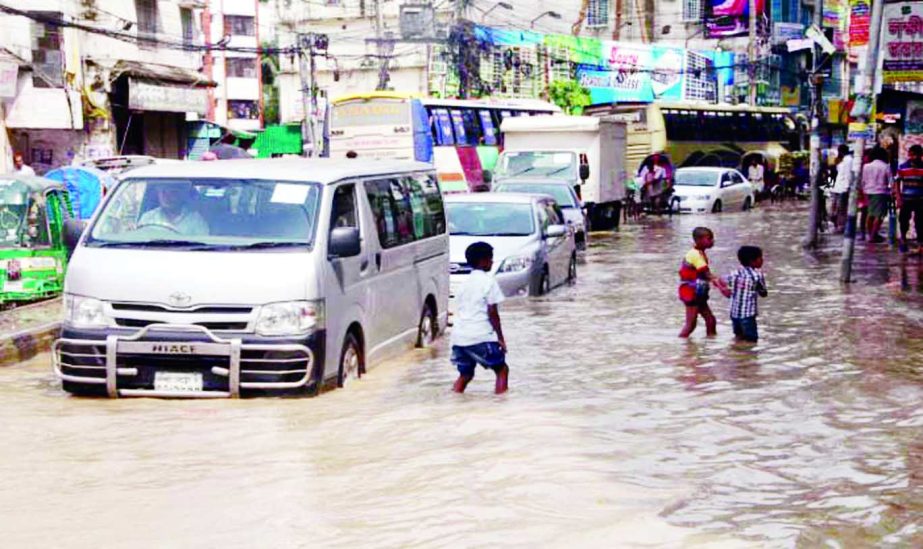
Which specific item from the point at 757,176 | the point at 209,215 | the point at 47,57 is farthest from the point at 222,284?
the point at 757,176

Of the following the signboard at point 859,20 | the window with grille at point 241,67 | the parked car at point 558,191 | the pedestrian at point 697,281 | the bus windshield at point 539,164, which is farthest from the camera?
the window with grille at point 241,67

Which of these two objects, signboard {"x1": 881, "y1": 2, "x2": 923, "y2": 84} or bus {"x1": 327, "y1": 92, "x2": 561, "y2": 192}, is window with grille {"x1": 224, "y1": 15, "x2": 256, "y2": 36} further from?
signboard {"x1": 881, "y1": 2, "x2": 923, "y2": 84}

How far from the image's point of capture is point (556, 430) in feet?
27.9

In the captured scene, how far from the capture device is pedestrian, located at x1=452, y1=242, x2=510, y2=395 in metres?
9.28

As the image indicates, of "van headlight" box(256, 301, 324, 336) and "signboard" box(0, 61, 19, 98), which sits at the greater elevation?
"signboard" box(0, 61, 19, 98)

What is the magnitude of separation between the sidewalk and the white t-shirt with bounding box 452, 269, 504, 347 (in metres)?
4.95

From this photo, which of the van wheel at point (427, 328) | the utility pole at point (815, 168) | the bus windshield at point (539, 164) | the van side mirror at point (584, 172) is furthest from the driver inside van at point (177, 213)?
the van side mirror at point (584, 172)

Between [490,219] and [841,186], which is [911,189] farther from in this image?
[490,219]

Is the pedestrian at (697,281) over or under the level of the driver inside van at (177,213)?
under

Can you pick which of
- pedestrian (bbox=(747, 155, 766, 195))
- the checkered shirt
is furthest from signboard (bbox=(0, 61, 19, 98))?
pedestrian (bbox=(747, 155, 766, 195))

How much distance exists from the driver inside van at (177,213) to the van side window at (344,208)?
975 mm

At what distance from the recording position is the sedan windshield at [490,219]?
1638cm

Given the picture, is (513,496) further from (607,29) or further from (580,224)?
(607,29)

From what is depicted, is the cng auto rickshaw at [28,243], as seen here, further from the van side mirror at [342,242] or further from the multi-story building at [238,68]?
the multi-story building at [238,68]
